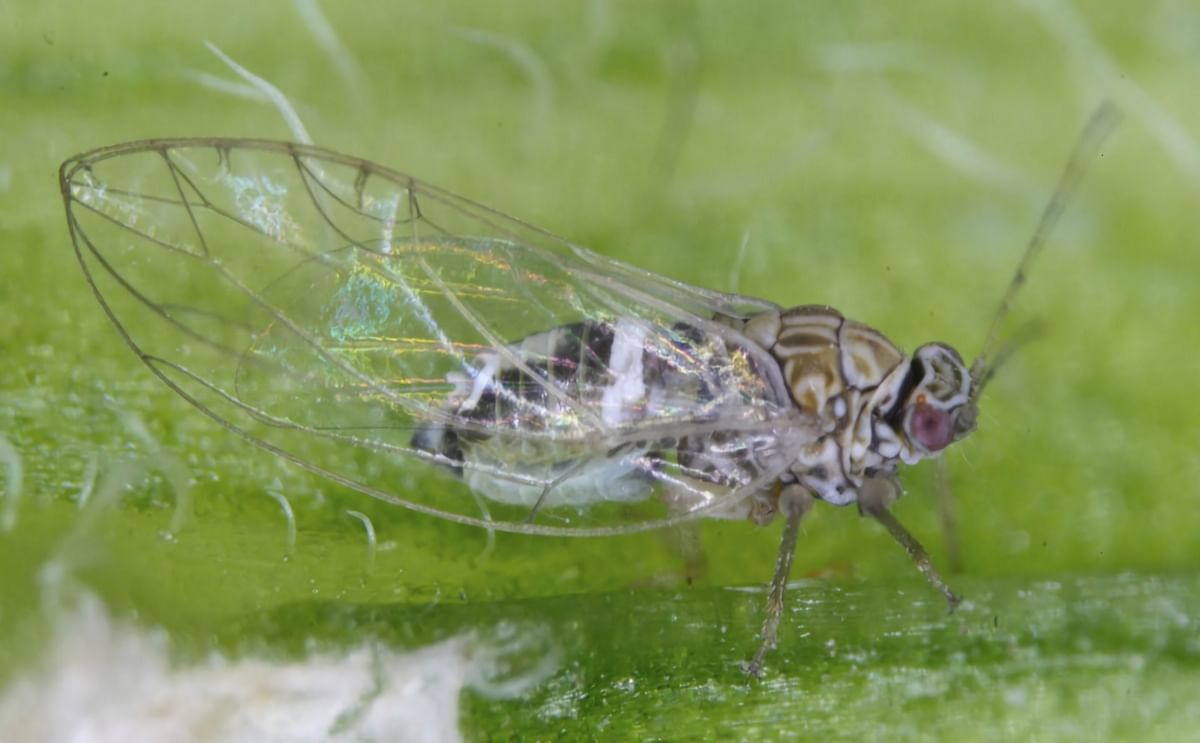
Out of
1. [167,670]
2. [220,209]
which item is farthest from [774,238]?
[167,670]

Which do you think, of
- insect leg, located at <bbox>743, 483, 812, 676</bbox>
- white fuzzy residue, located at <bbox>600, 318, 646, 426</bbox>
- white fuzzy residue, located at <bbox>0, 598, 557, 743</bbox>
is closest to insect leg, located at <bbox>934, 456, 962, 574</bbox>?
insect leg, located at <bbox>743, 483, 812, 676</bbox>

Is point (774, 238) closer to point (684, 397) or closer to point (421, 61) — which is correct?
point (684, 397)

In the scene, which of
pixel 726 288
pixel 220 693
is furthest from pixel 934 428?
pixel 220 693

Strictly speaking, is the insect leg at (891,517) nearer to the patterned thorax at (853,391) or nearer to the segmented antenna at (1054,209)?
the patterned thorax at (853,391)

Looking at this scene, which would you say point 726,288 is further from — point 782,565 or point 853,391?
point 782,565

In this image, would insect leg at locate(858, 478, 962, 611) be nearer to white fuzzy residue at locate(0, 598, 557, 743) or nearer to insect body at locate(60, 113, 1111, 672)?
insect body at locate(60, 113, 1111, 672)

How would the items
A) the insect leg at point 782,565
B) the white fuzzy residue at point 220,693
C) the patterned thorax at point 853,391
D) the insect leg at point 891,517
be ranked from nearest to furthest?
the white fuzzy residue at point 220,693
the insect leg at point 782,565
the insect leg at point 891,517
the patterned thorax at point 853,391

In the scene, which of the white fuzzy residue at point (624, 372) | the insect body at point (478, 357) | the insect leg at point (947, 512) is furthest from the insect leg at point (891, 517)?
the white fuzzy residue at point (624, 372)
